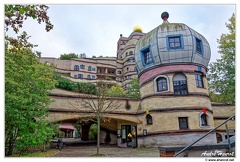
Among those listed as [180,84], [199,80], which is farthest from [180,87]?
[199,80]

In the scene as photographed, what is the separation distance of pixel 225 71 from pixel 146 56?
6.77 meters

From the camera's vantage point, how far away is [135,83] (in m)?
26.2

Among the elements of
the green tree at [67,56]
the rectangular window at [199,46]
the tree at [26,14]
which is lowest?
the tree at [26,14]

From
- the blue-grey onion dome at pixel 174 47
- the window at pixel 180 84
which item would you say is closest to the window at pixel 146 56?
the blue-grey onion dome at pixel 174 47

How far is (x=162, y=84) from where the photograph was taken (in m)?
14.3

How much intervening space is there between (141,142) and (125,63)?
32.1 m

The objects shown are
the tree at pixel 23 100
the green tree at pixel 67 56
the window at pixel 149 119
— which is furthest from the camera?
the green tree at pixel 67 56

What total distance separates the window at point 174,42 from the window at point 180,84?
6.47 feet

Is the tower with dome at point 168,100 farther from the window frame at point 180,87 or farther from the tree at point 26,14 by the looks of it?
the tree at point 26,14

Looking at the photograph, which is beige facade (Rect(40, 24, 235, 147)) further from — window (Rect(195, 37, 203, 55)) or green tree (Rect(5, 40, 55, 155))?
green tree (Rect(5, 40, 55, 155))

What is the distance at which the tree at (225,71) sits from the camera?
51.2ft

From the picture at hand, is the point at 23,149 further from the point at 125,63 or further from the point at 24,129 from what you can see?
the point at 125,63

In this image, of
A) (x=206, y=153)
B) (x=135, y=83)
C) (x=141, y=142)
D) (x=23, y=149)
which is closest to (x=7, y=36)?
Answer: (x=23, y=149)

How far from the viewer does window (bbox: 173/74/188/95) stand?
45.8 feet
